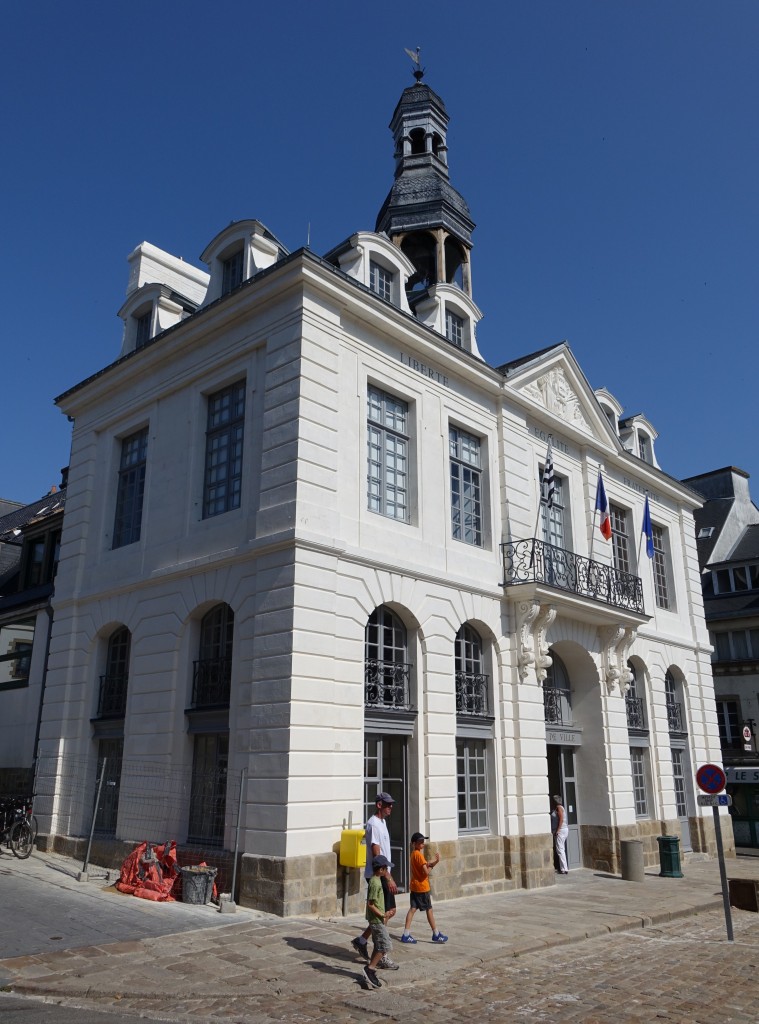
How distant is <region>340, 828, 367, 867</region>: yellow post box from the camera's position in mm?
11625

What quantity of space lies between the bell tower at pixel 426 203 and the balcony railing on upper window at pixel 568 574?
20.6ft

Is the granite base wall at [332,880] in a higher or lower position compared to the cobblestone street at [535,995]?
higher

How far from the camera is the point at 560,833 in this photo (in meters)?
17.7

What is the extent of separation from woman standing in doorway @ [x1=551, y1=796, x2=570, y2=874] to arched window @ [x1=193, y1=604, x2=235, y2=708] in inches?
324

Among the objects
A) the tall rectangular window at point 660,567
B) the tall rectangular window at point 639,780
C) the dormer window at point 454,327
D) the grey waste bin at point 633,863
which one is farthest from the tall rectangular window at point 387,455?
the tall rectangular window at point 660,567

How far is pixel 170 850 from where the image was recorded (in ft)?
40.6

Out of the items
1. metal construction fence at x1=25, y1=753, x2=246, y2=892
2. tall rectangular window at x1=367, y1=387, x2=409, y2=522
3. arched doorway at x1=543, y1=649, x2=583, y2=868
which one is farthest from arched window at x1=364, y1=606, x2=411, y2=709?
arched doorway at x1=543, y1=649, x2=583, y2=868

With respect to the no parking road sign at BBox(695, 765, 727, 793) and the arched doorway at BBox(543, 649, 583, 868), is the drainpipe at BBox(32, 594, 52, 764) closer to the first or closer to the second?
the arched doorway at BBox(543, 649, 583, 868)

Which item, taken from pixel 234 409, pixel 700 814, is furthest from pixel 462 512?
pixel 700 814

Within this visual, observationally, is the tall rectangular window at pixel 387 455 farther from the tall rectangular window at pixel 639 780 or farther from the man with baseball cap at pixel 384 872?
the tall rectangular window at pixel 639 780

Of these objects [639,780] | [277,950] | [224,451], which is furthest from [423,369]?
[639,780]

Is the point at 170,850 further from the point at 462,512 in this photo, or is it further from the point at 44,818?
the point at 462,512

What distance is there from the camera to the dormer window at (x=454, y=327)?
17688 millimetres

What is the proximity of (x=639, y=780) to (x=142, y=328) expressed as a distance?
51.2 feet
